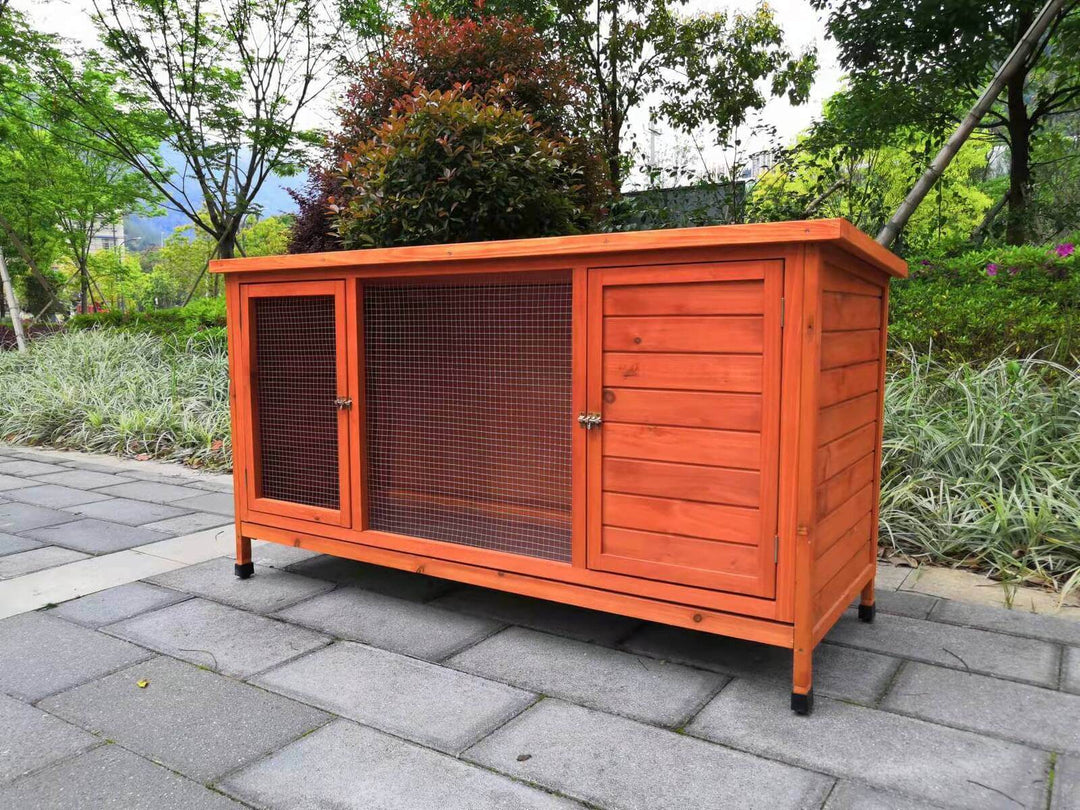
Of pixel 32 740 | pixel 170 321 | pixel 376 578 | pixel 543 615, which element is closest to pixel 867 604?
pixel 543 615

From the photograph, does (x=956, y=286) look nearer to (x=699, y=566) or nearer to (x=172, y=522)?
(x=699, y=566)

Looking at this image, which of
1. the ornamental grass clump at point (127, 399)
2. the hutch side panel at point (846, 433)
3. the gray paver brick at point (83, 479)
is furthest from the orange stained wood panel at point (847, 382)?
the gray paver brick at point (83, 479)

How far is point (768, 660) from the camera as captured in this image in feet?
7.34

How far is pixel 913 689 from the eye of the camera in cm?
202

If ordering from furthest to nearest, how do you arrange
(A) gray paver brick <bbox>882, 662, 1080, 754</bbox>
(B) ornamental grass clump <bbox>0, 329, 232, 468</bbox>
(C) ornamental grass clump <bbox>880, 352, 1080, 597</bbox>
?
(B) ornamental grass clump <bbox>0, 329, 232, 468</bbox>
(C) ornamental grass clump <bbox>880, 352, 1080, 597</bbox>
(A) gray paver brick <bbox>882, 662, 1080, 754</bbox>

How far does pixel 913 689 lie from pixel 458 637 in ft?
4.36

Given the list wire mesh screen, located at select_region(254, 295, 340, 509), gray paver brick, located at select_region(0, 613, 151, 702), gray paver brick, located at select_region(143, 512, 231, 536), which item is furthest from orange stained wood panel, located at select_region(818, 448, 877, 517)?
gray paver brick, located at select_region(143, 512, 231, 536)

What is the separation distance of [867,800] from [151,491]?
14.3ft

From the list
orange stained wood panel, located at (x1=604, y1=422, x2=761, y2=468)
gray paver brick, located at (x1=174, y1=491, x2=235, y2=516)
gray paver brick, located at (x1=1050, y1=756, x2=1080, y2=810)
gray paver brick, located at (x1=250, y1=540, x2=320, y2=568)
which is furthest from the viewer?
gray paver brick, located at (x1=174, y1=491, x2=235, y2=516)

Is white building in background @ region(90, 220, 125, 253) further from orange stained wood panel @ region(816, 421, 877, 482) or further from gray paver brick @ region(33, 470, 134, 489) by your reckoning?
orange stained wood panel @ region(816, 421, 877, 482)

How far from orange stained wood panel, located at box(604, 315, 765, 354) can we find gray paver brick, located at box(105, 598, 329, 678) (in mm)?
1339

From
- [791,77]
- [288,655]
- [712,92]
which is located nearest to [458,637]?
[288,655]

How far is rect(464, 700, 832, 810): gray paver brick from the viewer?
60.6 inches

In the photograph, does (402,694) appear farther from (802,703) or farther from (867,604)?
(867,604)
